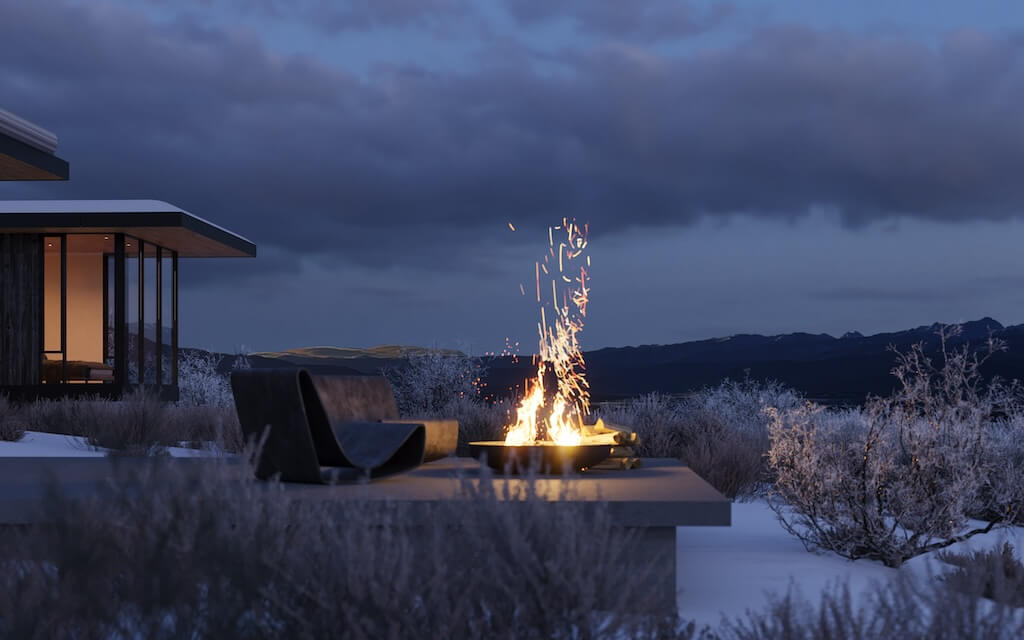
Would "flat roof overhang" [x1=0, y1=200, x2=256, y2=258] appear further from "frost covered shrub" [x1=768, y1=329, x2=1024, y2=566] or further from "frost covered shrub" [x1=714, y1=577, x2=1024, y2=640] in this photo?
"frost covered shrub" [x1=714, y1=577, x2=1024, y2=640]

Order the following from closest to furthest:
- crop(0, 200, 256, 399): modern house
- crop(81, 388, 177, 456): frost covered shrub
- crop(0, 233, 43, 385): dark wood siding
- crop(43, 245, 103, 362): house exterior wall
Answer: crop(81, 388, 177, 456): frost covered shrub, crop(0, 200, 256, 399): modern house, crop(0, 233, 43, 385): dark wood siding, crop(43, 245, 103, 362): house exterior wall

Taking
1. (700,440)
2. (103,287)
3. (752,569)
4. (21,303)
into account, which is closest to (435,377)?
(103,287)

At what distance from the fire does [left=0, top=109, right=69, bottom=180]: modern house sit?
6.16 m

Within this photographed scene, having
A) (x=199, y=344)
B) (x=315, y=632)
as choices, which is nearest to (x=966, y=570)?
(x=315, y=632)

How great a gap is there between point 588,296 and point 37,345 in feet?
35.8

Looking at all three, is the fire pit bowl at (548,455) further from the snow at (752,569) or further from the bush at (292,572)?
the bush at (292,572)

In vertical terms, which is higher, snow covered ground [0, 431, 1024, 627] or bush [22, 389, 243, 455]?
bush [22, 389, 243, 455]

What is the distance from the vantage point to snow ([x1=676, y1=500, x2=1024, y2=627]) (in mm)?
4457

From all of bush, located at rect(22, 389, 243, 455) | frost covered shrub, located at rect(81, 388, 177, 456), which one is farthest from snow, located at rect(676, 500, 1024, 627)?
frost covered shrub, located at rect(81, 388, 177, 456)

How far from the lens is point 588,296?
7.04m

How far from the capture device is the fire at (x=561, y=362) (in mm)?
6055

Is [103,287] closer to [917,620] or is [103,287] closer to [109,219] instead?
[109,219]

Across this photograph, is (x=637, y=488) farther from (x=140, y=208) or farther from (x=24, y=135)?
(x=140, y=208)

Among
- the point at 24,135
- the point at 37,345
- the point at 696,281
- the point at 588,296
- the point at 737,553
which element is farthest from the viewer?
the point at 37,345
